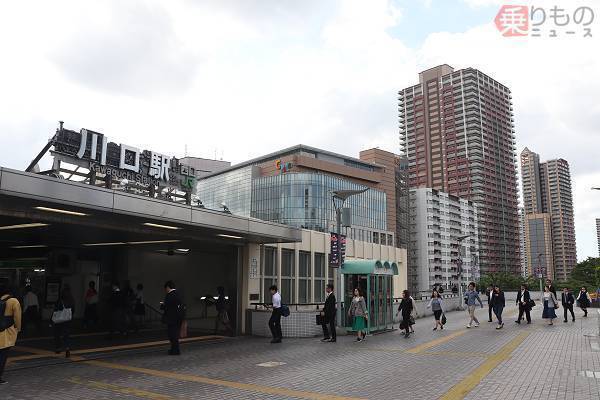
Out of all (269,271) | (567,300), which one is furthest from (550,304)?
(269,271)

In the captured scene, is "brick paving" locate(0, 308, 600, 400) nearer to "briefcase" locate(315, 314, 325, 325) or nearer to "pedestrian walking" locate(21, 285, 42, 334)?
"briefcase" locate(315, 314, 325, 325)

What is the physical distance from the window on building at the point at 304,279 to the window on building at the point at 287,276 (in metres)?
0.42

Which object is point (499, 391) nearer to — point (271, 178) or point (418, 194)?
point (271, 178)

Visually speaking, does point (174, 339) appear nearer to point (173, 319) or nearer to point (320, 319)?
point (173, 319)

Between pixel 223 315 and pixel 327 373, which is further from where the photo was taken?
pixel 223 315

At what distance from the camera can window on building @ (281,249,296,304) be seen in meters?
18.2

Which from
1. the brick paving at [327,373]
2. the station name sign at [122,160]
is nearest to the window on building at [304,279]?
the brick paving at [327,373]

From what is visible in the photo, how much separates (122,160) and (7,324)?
534cm

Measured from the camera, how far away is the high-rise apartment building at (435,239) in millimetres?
131000

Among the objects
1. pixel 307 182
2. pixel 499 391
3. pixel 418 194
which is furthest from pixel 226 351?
pixel 418 194

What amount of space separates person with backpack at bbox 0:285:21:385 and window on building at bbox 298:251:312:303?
37.3ft

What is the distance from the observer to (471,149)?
498ft

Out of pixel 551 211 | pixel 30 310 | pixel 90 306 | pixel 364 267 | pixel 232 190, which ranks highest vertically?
pixel 551 211

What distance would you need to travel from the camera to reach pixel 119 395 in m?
7.61
